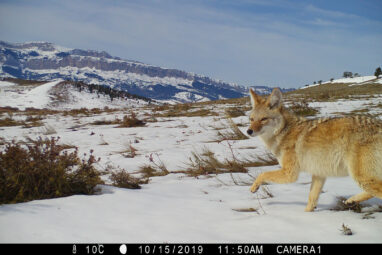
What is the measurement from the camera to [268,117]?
4.41 meters

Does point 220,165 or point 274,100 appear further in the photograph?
point 220,165

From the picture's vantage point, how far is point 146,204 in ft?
13.1

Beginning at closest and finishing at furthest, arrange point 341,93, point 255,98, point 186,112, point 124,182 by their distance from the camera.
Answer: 1. point 255,98
2. point 124,182
3. point 186,112
4. point 341,93

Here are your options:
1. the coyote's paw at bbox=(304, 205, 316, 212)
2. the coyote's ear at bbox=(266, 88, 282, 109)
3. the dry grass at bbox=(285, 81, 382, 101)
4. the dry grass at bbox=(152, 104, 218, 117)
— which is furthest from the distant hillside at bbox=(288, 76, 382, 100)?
the coyote's paw at bbox=(304, 205, 316, 212)

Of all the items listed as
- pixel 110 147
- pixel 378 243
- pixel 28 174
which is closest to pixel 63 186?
pixel 28 174

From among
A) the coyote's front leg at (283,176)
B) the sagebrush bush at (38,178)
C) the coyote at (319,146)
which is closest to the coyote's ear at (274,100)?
the coyote at (319,146)

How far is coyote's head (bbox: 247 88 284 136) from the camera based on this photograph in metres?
4.32

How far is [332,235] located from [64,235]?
8.61 ft

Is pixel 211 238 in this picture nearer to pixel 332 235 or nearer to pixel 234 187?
pixel 332 235

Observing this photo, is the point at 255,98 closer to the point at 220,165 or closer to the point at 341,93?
the point at 220,165

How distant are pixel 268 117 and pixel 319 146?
963 mm

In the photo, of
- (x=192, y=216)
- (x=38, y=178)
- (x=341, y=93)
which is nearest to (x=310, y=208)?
(x=192, y=216)

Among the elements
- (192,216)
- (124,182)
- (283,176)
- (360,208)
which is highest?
(283,176)

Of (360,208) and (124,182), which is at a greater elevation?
(360,208)
